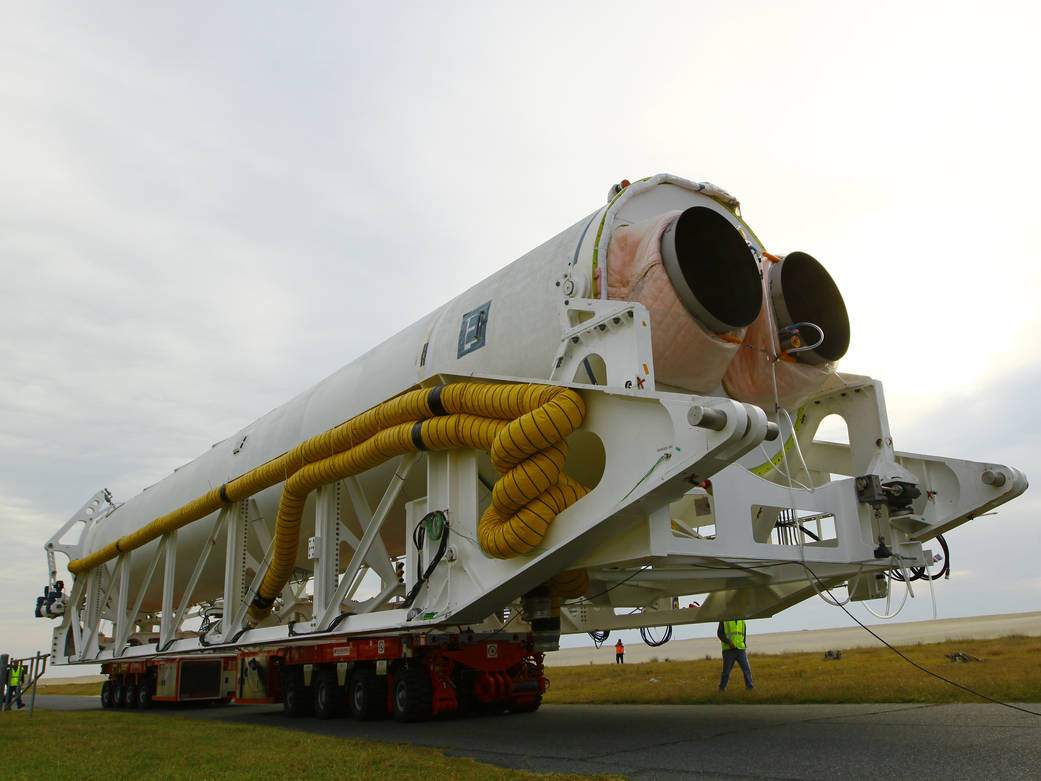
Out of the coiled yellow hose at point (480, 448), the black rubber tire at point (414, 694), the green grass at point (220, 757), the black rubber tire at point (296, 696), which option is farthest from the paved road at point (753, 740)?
the coiled yellow hose at point (480, 448)

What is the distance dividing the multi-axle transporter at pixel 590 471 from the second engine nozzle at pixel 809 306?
0.02 meters

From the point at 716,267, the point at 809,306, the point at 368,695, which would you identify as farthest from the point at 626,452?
the point at 368,695

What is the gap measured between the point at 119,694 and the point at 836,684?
1449 centimetres

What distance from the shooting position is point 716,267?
26.9ft

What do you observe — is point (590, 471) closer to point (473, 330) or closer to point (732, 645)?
point (473, 330)

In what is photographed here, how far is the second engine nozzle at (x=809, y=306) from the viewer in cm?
880

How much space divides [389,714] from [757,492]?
5.45m

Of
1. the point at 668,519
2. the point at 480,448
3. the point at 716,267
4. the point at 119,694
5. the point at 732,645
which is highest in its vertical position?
the point at 716,267

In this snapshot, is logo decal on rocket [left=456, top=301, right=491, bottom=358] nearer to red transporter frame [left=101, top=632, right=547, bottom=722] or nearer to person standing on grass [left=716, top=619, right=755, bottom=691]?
red transporter frame [left=101, top=632, right=547, bottom=722]

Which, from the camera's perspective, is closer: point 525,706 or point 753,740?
point 753,740

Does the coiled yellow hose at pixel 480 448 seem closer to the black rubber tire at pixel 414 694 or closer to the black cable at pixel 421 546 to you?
the black cable at pixel 421 546

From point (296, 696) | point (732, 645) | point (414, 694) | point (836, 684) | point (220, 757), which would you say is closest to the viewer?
point (220, 757)

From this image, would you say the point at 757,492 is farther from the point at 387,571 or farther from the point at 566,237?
the point at 387,571

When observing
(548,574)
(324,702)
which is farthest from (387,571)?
(548,574)
